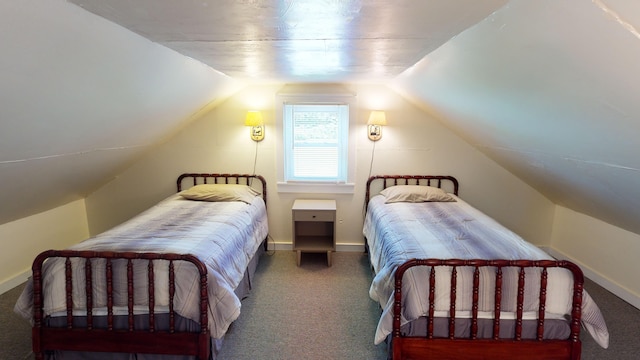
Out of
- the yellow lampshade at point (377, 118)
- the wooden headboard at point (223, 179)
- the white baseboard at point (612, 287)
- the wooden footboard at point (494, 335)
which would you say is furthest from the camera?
the wooden headboard at point (223, 179)

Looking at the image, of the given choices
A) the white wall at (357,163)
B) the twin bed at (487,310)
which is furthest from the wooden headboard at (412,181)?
the twin bed at (487,310)

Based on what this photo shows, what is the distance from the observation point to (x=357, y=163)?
158 inches

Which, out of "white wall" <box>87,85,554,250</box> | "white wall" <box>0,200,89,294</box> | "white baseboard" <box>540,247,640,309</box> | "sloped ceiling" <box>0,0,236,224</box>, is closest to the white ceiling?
"sloped ceiling" <box>0,0,236,224</box>

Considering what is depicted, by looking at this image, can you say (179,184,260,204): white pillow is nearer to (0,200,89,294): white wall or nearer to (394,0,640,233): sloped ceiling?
(0,200,89,294): white wall

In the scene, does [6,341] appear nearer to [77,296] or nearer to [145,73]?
[77,296]

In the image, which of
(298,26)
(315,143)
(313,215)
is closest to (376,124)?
(315,143)

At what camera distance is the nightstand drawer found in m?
3.66

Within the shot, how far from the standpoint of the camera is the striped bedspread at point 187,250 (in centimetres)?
202

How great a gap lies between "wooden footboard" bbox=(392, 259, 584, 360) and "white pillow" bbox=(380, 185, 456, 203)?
5.37ft

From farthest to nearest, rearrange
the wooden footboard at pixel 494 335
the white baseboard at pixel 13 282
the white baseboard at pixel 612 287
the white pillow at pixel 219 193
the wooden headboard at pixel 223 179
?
the wooden headboard at pixel 223 179 → the white pillow at pixel 219 193 → the white baseboard at pixel 13 282 → the white baseboard at pixel 612 287 → the wooden footboard at pixel 494 335

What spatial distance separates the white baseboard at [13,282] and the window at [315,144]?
261cm

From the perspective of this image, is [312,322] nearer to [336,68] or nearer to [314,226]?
[314,226]

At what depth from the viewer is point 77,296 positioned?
6.68ft

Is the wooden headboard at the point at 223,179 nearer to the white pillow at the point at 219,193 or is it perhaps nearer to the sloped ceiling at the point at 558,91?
the white pillow at the point at 219,193
